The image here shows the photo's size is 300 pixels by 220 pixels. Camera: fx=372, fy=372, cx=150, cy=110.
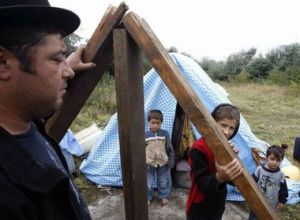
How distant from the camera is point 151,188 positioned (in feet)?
16.0

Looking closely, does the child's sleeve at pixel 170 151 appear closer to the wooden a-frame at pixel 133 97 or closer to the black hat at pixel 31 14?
the wooden a-frame at pixel 133 97

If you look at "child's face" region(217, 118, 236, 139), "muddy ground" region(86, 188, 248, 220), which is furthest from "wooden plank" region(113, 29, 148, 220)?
"muddy ground" region(86, 188, 248, 220)

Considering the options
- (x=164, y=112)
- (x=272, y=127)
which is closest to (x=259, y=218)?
(x=164, y=112)

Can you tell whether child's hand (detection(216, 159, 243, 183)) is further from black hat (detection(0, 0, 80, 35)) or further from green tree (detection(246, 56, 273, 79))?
green tree (detection(246, 56, 273, 79))

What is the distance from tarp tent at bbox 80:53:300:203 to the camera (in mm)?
5031

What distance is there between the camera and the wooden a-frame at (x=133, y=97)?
1405 millimetres

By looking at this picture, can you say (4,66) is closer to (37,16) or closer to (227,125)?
(37,16)

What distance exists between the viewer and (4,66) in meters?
0.99

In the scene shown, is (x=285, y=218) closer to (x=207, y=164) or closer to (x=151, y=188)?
(x=151, y=188)

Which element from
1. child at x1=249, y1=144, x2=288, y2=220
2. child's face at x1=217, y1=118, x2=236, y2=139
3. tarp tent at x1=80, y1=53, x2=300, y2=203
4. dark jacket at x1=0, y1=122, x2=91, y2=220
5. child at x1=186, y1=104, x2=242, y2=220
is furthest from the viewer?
tarp tent at x1=80, y1=53, x2=300, y2=203

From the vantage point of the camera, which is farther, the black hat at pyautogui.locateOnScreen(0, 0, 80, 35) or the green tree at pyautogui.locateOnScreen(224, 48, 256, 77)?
the green tree at pyautogui.locateOnScreen(224, 48, 256, 77)

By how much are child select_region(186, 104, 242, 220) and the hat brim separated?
4.55ft

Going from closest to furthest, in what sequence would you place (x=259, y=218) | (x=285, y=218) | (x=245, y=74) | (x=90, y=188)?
1. (x=259, y=218)
2. (x=285, y=218)
3. (x=90, y=188)
4. (x=245, y=74)

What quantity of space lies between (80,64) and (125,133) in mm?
361
